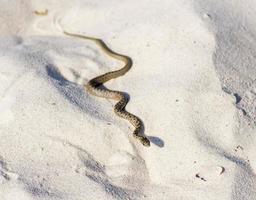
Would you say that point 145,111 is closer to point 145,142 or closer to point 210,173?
point 145,142

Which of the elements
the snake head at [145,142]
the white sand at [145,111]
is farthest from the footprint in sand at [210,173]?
the snake head at [145,142]

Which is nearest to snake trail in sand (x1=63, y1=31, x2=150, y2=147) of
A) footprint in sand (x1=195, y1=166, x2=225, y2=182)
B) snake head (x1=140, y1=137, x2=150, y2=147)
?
snake head (x1=140, y1=137, x2=150, y2=147)

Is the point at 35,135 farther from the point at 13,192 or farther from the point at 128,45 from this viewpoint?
the point at 128,45

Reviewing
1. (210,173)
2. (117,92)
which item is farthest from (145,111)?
(210,173)

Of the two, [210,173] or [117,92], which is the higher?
[210,173]

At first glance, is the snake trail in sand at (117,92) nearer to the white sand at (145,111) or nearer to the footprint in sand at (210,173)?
the white sand at (145,111)

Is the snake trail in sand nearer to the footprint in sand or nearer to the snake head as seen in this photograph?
the snake head
